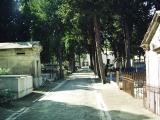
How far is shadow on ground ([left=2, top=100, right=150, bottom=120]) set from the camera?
17850mm

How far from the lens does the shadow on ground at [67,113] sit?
17850mm

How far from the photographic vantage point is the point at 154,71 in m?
19.2

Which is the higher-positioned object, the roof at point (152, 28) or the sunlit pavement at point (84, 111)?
the roof at point (152, 28)

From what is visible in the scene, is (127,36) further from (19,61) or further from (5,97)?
(5,97)

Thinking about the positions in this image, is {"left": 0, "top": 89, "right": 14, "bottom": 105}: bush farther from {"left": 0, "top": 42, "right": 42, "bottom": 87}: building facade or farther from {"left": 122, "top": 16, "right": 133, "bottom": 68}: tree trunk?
{"left": 122, "top": 16, "right": 133, "bottom": 68}: tree trunk

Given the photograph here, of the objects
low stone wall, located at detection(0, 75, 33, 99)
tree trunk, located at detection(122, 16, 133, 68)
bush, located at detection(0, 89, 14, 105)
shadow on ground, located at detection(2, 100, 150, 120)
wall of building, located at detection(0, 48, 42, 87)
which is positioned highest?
tree trunk, located at detection(122, 16, 133, 68)

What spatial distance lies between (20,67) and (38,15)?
19162mm

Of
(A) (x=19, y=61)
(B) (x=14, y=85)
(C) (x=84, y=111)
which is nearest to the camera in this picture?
(C) (x=84, y=111)

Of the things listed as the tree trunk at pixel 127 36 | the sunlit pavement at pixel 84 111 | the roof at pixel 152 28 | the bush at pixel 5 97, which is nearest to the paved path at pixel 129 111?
the sunlit pavement at pixel 84 111

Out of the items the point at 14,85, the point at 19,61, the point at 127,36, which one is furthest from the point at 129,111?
the point at 127,36

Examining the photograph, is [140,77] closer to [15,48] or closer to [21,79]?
[21,79]

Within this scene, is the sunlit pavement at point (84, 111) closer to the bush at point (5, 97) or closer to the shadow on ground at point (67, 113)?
the shadow on ground at point (67, 113)

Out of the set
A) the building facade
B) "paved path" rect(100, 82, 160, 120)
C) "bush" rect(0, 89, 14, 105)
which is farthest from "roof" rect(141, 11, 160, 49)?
the building facade

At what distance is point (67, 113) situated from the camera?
1961 cm
